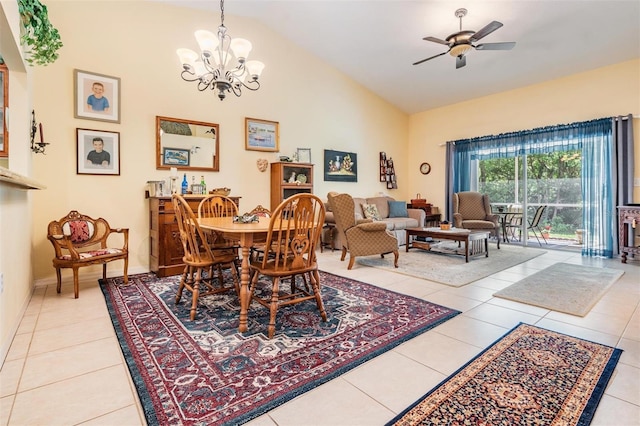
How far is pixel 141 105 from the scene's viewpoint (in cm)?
403

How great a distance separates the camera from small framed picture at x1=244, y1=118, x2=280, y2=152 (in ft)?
16.3

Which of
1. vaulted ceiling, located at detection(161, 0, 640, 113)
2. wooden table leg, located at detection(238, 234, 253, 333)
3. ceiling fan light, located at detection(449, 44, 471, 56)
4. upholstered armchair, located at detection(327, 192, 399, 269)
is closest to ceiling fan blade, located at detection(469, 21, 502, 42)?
ceiling fan light, located at detection(449, 44, 471, 56)

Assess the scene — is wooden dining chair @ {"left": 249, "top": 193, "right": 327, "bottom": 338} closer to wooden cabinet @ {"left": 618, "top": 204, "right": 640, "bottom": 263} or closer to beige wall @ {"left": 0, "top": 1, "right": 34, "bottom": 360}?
beige wall @ {"left": 0, "top": 1, "right": 34, "bottom": 360}

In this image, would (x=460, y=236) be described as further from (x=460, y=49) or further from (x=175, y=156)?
(x=175, y=156)

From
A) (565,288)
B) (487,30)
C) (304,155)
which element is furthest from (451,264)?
(304,155)

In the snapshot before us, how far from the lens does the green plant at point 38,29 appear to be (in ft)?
6.82

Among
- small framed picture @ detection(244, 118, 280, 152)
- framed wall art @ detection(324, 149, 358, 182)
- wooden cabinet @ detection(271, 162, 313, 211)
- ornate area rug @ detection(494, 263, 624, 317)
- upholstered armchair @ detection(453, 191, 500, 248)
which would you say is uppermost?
small framed picture @ detection(244, 118, 280, 152)

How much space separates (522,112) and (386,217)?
3.20 meters

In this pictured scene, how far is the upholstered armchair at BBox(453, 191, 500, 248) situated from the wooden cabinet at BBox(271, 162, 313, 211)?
2.90 meters

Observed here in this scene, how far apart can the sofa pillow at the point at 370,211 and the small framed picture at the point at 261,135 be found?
195 cm

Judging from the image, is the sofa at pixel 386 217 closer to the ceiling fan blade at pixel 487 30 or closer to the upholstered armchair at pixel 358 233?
the upholstered armchair at pixel 358 233

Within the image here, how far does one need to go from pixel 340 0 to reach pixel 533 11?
8.05 feet

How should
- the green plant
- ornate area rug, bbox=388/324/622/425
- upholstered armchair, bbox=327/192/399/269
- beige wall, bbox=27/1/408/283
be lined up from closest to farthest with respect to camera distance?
ornate area rug, bbox=388/324/622/425
the green plant
beige wall, bbox=27/1/408/283
upholstered armchair, bbox=327/192/399/269

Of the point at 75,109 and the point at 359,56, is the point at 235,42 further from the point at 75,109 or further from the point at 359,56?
the point at 359,56
